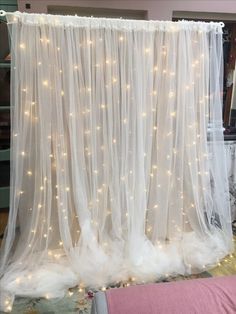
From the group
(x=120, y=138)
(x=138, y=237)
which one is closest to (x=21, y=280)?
(x=138, y=237)

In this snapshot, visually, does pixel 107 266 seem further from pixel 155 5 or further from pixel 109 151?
pixel 155 5

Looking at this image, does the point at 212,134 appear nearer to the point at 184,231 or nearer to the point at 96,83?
the point at 184,231

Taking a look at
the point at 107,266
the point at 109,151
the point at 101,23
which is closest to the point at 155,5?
the point at 101,23

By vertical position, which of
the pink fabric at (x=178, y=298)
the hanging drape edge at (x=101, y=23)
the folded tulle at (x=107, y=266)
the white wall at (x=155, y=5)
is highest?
the white wall at (x=155, y=5)

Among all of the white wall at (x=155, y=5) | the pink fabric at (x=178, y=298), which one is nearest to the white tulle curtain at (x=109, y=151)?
the white wall at (x=155, y=5)

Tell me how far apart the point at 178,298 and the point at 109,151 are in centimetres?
115

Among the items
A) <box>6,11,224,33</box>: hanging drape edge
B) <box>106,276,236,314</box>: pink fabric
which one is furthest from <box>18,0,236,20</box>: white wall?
<box>106,276,236,314</box>: pink fabric

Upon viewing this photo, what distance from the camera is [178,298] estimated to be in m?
1.20

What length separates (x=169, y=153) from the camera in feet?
7.38

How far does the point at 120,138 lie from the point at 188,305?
123cm

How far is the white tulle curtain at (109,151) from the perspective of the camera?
1953 millimetres

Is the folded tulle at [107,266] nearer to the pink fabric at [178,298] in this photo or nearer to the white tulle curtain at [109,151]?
the white tulle curtain at [109,151]

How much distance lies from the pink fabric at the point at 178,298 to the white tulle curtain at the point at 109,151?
0.89 metres

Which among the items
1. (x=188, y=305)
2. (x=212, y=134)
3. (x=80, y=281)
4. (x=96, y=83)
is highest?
(x=96, y=83)
